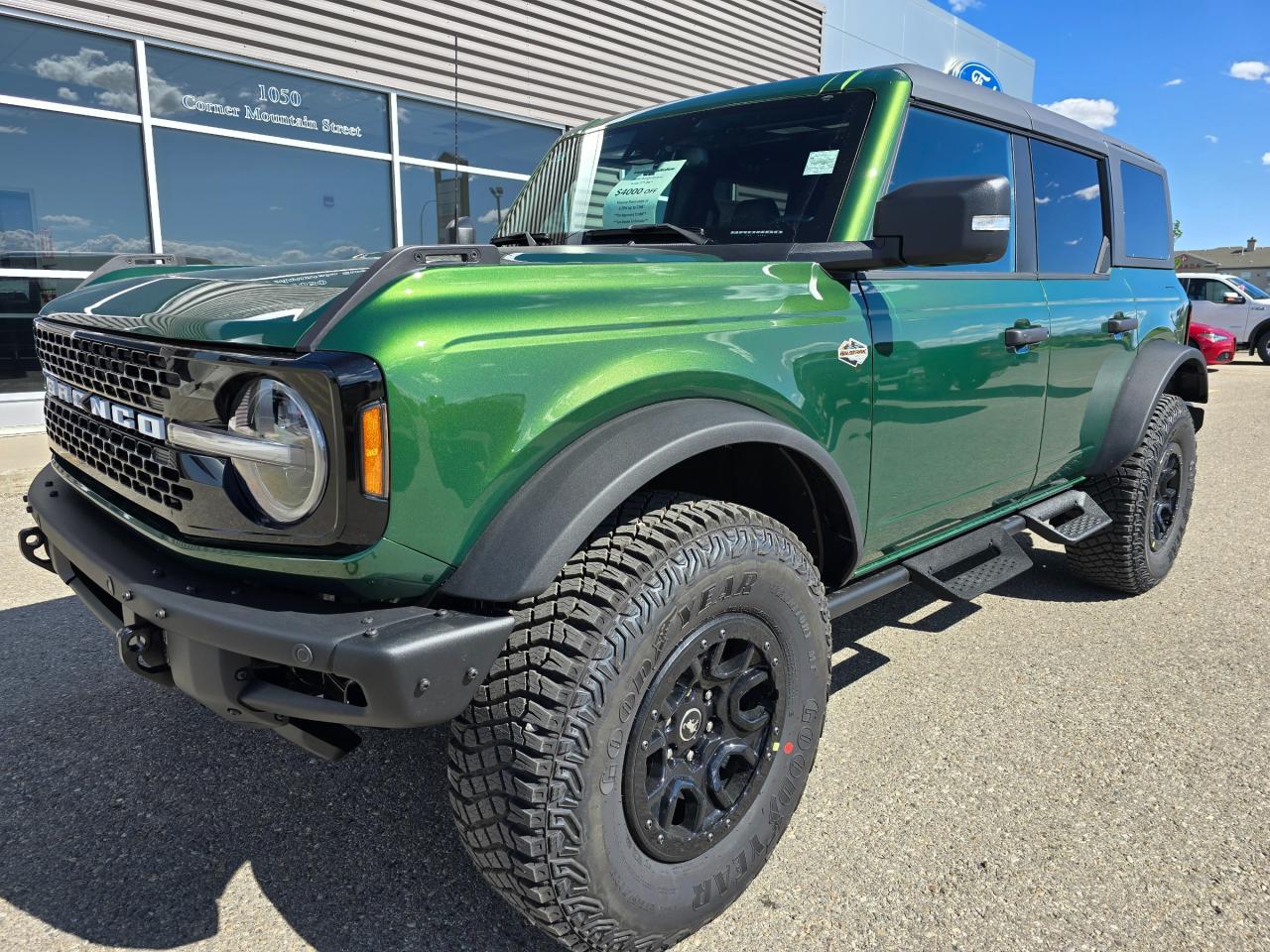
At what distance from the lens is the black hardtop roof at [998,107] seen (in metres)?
2.70

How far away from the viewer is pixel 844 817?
2.39m

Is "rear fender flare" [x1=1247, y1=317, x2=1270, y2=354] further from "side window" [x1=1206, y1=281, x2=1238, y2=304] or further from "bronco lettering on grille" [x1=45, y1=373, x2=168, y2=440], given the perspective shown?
"bronco lettering on grille" [x1=45, y1=373, x2=168, y2=440]

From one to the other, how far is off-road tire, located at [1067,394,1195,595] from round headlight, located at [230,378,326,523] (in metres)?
3.27

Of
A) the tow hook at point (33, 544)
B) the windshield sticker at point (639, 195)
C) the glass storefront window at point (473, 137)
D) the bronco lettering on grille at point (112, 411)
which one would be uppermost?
the glass storefront window at point (473, 137)

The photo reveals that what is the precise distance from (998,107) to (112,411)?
2.85 meters

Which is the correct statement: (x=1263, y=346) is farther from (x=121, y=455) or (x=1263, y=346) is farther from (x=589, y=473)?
(x=121, y=455)

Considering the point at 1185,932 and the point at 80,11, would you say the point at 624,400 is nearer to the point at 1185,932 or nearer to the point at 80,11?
the point at 1185,932

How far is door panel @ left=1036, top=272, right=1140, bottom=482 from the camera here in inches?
127

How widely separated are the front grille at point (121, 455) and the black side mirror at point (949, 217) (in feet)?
5.50

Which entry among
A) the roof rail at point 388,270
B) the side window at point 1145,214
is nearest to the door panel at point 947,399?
the roof rail at point 388,270

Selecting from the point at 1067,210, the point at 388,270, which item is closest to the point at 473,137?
the point at 1067,210

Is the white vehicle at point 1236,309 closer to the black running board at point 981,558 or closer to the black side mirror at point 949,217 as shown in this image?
the black running board at point 981,558

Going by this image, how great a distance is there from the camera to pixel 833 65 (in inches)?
556

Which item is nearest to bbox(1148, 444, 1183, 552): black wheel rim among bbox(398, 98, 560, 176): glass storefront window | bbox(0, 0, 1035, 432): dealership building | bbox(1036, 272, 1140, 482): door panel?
bbox(1036, 272, 1140, 482): door panel
